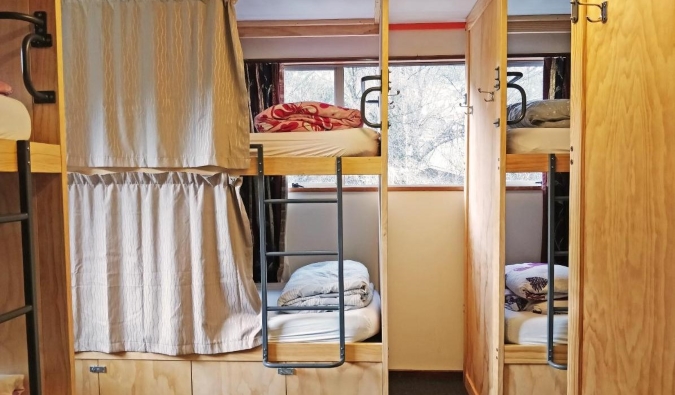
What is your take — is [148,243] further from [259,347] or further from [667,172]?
[667,172]

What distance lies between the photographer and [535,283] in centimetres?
259

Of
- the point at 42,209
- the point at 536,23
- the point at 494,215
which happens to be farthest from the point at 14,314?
the point at 536,23

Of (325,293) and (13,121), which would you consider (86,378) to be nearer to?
(325,293)

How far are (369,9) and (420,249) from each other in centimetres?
166

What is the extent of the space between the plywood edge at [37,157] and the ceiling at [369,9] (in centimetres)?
172

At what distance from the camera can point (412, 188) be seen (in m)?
3.27

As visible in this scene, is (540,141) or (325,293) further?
(325,293)

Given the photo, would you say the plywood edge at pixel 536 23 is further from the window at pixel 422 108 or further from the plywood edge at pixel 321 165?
the plywood edge at pixel 321 165

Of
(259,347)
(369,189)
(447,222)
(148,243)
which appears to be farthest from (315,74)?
(259,347)

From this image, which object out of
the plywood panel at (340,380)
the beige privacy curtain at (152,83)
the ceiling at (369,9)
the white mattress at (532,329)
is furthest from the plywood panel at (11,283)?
the white mattress at (532,329)

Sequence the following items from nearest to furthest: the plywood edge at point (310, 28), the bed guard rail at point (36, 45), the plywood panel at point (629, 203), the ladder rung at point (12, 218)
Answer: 1. the plywood panel at point (629, 203)
2. the ladder rung at point (12, 218)
3. the bed guard rail at point (36, 45)
4. the plywood edge at point (310, 28)

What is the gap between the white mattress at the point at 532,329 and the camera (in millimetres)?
2361

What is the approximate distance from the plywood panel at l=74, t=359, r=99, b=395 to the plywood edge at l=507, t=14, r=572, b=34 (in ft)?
10.7

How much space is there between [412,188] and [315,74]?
1097 millimetres
